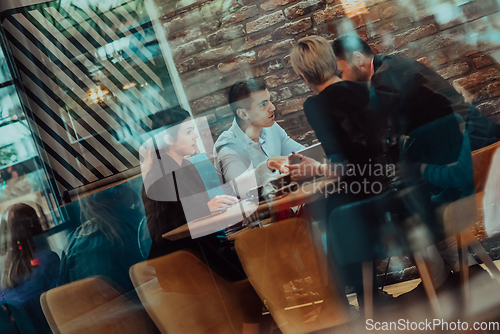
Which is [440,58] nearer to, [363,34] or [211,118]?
[363,34]

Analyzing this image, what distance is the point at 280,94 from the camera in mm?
1517

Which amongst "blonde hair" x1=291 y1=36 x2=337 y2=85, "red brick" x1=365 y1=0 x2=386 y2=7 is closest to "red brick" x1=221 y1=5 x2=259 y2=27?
"blonde hair" x1=291 y1=36 x2=337 y2=85

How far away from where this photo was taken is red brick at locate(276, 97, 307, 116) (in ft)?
4.94

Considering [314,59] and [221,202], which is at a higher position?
[314,59]

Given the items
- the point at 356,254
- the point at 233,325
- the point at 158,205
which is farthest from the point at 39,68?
the point at 356,254

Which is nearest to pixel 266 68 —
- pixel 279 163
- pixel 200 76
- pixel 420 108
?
pixel 200 76

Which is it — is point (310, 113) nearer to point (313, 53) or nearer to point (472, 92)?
point (313, 53)

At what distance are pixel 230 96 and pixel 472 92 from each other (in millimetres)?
965

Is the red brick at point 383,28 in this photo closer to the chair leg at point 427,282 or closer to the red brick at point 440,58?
the red brick at point 440,58

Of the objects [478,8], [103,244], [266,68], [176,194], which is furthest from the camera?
[103,244]

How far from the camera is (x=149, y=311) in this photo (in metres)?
1.71

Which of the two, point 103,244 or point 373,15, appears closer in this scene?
point 373,15

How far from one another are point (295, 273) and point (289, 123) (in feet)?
2.03

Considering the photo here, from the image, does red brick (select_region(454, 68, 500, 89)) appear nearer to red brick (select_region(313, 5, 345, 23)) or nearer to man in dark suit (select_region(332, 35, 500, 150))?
man in dark suit (select_region(332, 35, 500, 150))
